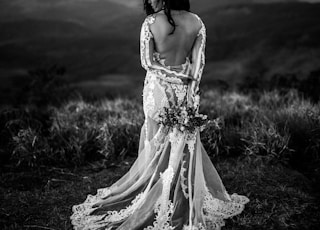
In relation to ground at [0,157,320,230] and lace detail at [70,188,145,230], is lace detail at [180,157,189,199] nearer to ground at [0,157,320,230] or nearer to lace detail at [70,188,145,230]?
lace detail at [70,188,145,230]

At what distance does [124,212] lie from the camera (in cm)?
305

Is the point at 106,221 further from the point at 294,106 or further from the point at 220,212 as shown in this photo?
the point at 294,106

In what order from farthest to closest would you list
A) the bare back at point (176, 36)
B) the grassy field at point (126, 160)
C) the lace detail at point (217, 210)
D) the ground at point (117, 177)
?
the grassy field at point (126, 160), the ground at point (117, 177), the lace detail at point (217, 210), the bare back at point (176, 36)

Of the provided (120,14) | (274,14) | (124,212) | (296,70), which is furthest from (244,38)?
(124,212)

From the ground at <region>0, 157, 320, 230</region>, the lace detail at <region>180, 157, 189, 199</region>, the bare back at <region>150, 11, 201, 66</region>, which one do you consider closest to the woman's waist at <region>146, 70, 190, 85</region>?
the bare back at <region>150, 11, 201, 66</region>

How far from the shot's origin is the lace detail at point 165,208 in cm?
275

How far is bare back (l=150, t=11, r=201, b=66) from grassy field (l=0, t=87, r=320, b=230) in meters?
1.59

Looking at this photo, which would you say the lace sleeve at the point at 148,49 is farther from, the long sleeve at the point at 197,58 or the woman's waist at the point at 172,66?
the long sleeve at the point at 197,58

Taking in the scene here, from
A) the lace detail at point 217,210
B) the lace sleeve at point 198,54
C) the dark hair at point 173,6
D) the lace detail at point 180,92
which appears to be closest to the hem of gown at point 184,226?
the lace detail at point 217,210

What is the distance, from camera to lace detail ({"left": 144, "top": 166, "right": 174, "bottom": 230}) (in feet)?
9.02

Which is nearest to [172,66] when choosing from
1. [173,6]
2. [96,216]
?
[173,6]

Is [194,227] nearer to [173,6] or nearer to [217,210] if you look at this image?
[217,210]

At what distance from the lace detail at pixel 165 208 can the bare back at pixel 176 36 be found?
0.95m

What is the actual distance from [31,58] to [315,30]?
731cm
